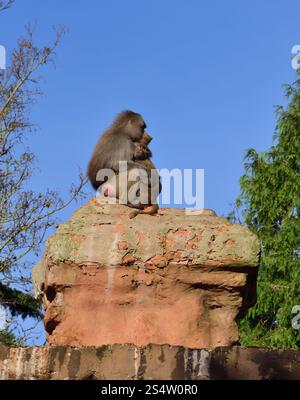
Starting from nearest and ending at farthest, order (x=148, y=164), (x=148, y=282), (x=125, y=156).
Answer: (x=148, y=282) < (x=125, y=156) < (x=148, y=164)

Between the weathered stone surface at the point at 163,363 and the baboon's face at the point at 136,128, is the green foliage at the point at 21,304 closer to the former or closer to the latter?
the baboon's face at the point at 136,128

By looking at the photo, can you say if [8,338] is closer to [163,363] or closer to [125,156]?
[125,156]

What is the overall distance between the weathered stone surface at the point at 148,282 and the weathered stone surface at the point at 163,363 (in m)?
0.42

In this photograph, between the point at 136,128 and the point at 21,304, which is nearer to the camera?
the point at 136,128

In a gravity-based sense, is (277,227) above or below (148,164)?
above

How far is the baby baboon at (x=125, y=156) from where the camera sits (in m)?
6.37

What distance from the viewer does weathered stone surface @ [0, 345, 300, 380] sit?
14.6 feet

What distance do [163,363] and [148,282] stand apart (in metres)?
0.63

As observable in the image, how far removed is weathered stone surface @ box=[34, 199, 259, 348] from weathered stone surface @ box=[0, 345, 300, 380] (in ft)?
1.38

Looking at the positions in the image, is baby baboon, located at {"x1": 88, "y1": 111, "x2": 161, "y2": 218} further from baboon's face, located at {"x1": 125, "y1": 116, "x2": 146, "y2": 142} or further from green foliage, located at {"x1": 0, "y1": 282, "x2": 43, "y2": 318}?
green foliage, located at {"x1": 0, "y1": 282, "x2": 43, "y2": 318}

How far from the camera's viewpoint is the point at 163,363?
14.6 ft

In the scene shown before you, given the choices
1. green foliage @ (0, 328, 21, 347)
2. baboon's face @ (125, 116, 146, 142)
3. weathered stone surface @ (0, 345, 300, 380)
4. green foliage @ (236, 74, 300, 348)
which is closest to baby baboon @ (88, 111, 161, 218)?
baboon's face @ (125, 116, 146, 142)

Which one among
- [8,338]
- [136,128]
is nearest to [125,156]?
[136,128]

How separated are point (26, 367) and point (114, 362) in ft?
1.53
